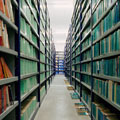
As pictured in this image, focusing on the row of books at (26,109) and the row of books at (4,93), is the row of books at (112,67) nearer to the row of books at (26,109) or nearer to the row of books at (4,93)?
the row of books at (4,93)

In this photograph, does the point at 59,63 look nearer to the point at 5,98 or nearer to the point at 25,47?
the point at 25,47

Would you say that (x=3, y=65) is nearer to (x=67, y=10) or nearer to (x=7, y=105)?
(x=7, y=105)

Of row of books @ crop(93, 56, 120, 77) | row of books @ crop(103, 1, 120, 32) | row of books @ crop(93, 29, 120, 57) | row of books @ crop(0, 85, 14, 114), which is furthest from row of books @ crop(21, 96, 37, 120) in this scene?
row of books @ crop(103, 1, 120, 32)

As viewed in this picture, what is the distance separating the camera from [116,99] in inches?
50.0

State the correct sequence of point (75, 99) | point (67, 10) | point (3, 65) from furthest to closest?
point (67, 10), point (75, 99), point (3, 65)

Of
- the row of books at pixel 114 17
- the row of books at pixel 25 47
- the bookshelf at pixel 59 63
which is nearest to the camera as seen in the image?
the row of books at pixel 114 17

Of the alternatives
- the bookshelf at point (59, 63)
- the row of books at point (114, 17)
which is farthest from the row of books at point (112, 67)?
the bookshelf at point (59, 63)

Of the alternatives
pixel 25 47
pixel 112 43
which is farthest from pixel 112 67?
pixel 25 47

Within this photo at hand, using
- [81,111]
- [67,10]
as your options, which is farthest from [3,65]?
[67,10]

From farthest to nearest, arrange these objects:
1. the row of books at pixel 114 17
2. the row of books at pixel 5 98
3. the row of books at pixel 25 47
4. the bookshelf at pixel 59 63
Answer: the bookshelf at pixel 59 63
the row of books at pixel 25 47
the row of books at pixel 114 17
the row of books at pixel 5 98

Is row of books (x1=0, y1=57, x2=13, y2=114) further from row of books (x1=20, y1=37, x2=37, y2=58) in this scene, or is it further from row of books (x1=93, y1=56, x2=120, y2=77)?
row of books (x1=93, y1=56, x2=120, y2=77)

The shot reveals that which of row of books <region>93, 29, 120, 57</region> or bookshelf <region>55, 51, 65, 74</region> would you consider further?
bookshelf <region>55, 51, 65, 74</region>

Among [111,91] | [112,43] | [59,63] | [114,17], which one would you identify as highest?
[114,17]

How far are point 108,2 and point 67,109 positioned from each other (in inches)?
95.8
